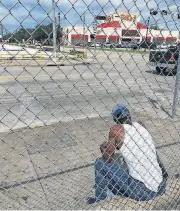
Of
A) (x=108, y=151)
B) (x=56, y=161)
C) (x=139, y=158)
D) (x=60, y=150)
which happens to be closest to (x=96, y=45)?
(x=108, y=151)

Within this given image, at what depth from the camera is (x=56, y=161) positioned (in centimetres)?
428

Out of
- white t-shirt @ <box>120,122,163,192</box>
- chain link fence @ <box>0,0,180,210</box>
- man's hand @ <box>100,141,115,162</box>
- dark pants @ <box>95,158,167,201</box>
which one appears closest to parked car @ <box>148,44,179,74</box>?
chain link fence @ <box>0,0,180,210</box>

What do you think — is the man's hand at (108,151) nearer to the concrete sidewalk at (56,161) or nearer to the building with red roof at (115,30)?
the concrete sidewalk at (56,161)

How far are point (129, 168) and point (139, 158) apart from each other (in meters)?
0.14

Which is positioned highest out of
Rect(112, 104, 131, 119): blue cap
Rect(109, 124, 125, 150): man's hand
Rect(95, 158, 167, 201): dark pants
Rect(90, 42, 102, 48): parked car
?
Rect(90, 42, 102, 48): parked car

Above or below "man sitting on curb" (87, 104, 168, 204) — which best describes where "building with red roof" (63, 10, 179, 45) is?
above

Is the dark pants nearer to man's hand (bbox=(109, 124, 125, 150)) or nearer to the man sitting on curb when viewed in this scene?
the man sitting on curb

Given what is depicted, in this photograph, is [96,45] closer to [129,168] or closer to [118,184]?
[129,168]

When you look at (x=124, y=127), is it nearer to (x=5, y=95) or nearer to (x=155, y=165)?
(x=155, y=165)

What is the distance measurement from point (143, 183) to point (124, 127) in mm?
581

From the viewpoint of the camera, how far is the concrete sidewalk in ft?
10.8

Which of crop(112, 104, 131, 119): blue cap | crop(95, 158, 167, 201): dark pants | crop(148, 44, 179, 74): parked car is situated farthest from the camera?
crop(148, 44, 179, 74): parked car

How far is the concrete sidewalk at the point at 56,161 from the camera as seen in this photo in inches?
130

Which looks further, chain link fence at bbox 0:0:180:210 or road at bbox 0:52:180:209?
road at bbox 0:52:180:209
